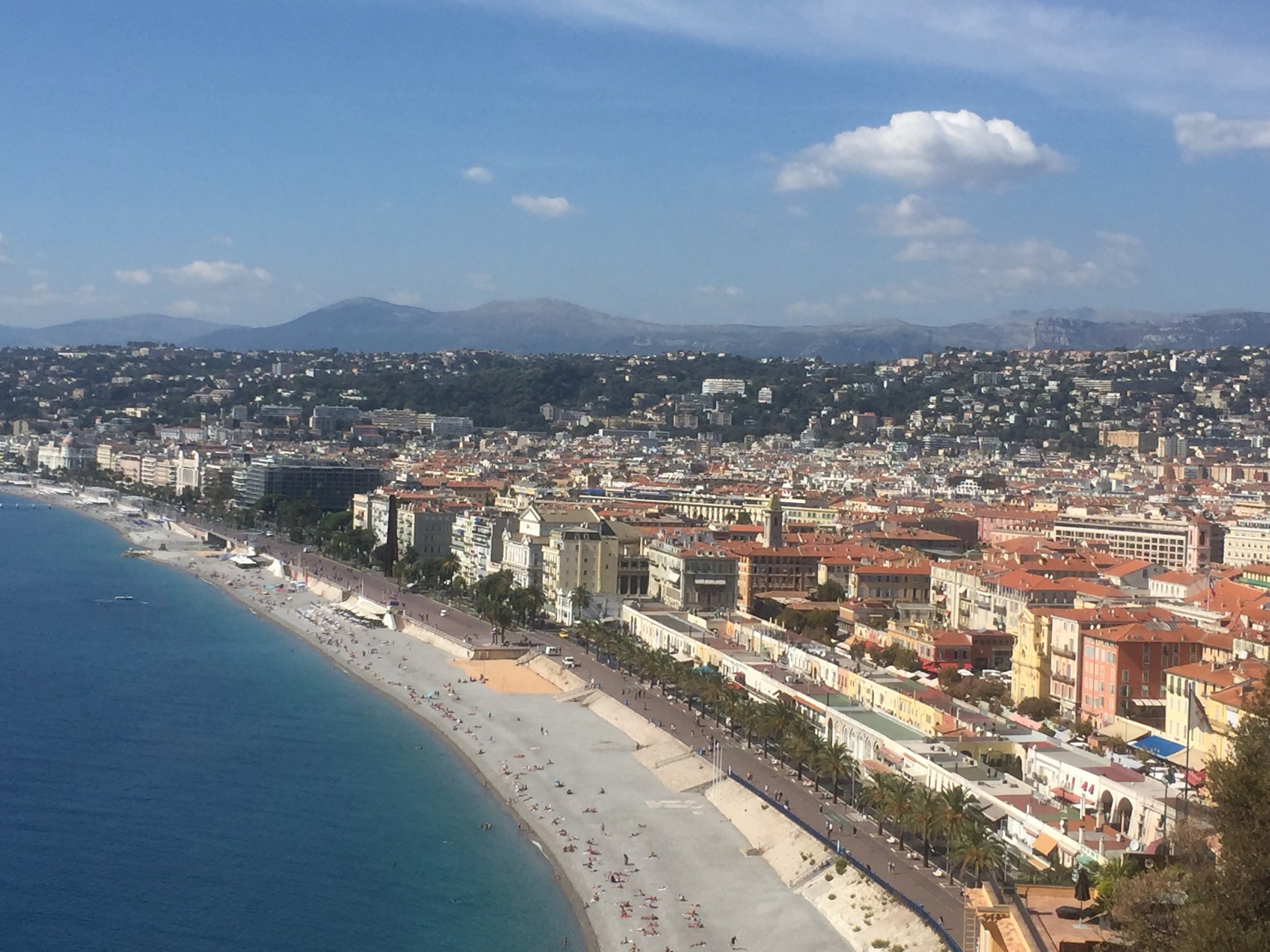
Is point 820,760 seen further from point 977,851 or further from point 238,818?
point 238,818

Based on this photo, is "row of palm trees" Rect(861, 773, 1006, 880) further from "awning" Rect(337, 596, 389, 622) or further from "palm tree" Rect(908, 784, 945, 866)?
"awning" Rect(337, 596, 389, 622)

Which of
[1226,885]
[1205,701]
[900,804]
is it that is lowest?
[900,804]

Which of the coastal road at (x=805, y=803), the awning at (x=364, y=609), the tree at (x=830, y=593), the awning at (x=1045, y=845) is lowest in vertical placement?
Result: the awning at (x=364, y=609)

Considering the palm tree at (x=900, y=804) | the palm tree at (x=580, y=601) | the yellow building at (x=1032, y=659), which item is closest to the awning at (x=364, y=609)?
the palm tree at (x=580, y=601)

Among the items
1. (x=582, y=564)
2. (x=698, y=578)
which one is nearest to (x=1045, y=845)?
(x=698, y=578)

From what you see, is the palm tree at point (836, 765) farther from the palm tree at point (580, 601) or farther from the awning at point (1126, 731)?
the palm tree at point (580, 601)

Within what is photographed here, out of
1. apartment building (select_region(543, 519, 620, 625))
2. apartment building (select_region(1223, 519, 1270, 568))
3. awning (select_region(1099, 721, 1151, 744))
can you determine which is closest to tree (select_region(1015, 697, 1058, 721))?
awning (select_region(1099, 721, 1151, 744))
